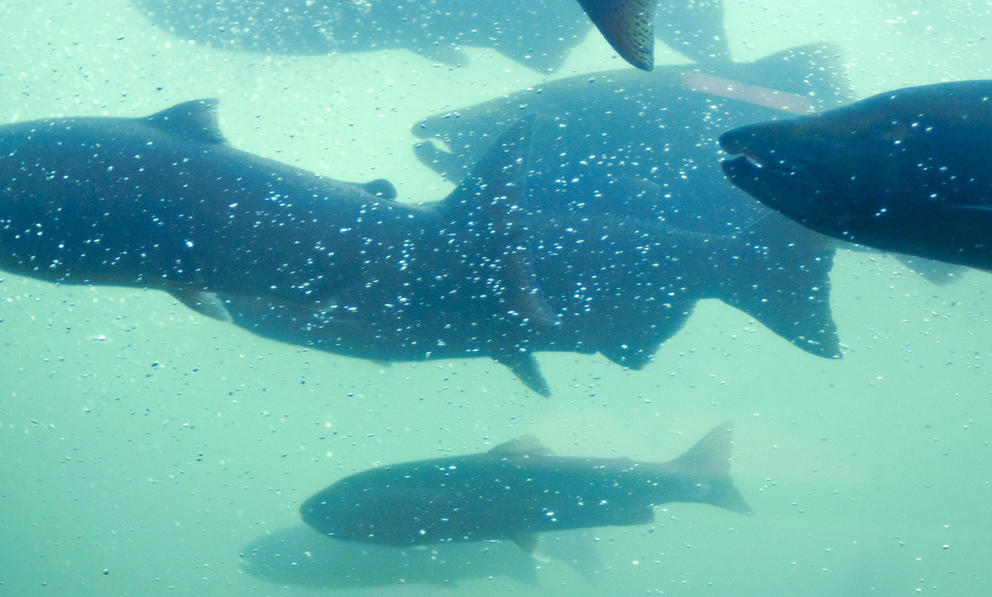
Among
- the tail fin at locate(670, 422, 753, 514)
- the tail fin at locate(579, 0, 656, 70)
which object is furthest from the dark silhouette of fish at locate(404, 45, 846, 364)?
the tail fin at locate(670, 422, 753, 514)

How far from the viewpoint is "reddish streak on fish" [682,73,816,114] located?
3.35m

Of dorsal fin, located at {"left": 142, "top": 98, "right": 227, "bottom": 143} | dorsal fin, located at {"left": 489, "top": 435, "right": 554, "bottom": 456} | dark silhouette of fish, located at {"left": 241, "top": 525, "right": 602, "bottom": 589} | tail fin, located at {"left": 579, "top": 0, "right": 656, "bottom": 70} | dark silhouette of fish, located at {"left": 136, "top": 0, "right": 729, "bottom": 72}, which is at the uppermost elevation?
dark silhouette of fish, located at {"left": 136, "top": 0, "right": 729, "bottom": 72}

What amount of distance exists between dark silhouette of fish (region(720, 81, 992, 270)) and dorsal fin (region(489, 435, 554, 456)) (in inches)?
117

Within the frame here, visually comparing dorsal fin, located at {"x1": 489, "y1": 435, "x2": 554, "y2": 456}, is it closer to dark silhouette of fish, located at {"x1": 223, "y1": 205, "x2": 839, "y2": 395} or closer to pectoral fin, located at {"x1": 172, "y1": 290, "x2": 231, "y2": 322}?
dark silhouette of fish, located at {"x1": 223, "y1": 205, "x2": 839, "y2": 395}

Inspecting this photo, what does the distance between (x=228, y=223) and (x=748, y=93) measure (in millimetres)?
2636

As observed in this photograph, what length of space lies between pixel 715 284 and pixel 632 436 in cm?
882

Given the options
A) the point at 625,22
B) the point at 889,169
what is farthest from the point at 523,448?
the point at 625,22

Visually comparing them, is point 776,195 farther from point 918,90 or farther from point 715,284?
point 715,284

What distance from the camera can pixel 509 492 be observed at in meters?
3.76

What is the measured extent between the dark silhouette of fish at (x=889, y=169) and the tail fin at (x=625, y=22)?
0.46m

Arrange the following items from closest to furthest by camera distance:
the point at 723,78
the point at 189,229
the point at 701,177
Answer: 1. the point at 189,229
2. the point at 701,177
3. the point at 723,78

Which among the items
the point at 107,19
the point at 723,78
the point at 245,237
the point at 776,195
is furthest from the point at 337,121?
the point at 776,195

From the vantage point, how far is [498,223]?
1955mm

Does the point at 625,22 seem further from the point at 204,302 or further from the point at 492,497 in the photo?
the point at 492,497
